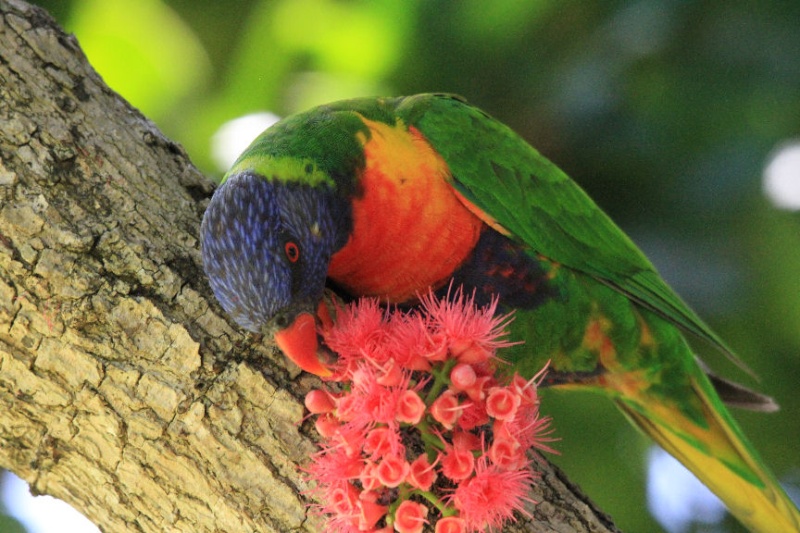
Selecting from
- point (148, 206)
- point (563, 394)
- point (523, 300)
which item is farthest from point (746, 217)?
point (148, 206)

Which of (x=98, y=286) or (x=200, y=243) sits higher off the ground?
(x=200, y=243)

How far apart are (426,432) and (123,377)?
81 cm

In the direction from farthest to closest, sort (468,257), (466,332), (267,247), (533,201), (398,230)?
1. (533,201)
2. (468,257)
3. (398,230)
4. (267,247)
5. (466,332)

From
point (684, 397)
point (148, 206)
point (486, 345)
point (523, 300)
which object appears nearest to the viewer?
point (486, 345)

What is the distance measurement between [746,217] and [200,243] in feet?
8.62

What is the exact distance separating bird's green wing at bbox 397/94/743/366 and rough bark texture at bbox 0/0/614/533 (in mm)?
978

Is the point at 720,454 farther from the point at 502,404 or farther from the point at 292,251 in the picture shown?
the point at 292,251

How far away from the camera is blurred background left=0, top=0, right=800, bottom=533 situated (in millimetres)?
3535

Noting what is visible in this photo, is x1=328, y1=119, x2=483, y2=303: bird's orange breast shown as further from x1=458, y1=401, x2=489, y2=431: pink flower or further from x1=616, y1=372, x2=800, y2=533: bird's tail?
x1=616, y1=372, x2=800, y2=533: bird's tail

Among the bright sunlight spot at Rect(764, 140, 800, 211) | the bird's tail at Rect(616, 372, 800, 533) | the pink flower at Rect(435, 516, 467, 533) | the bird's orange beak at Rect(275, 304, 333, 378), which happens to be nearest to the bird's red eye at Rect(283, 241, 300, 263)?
the bird's orange beak at Rect(275, 304, 333, 378)

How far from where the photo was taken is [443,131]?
2666 mm

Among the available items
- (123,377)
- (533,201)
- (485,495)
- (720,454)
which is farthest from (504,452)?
(720,454)

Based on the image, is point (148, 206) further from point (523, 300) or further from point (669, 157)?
point (669, 157)

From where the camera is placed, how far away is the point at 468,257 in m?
2.55
